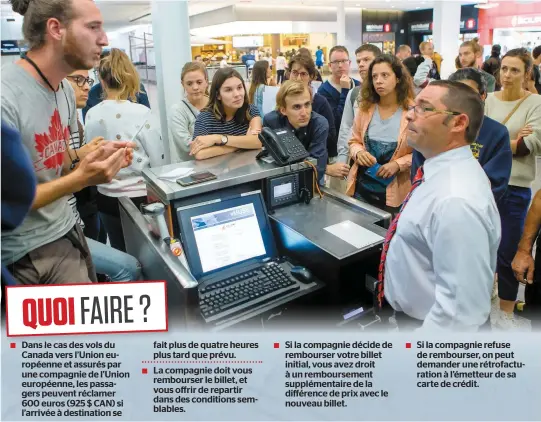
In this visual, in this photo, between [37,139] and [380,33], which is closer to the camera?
[37,139]

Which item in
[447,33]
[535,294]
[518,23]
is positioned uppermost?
[447,33]

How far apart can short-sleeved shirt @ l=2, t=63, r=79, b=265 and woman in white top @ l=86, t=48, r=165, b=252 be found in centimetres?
73

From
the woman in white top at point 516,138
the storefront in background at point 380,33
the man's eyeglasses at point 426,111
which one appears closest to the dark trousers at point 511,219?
the woman in white top at point 516,138

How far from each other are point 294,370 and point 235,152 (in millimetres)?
925

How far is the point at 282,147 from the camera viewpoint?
165 centimetres

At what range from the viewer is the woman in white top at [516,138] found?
2115mm

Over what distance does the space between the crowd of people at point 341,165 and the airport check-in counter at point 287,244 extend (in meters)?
0.10

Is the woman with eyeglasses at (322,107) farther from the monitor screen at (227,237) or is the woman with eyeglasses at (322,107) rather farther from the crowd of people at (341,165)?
the monitor screen at (227,237)

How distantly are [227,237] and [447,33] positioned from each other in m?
4.18

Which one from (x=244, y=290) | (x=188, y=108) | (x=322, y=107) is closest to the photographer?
(x=244, y=290)

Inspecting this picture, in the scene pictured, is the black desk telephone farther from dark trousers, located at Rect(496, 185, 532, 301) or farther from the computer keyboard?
dark trousers, located at Rect(496, 185, 532, 301)

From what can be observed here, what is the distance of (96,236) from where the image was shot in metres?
→ 2.12

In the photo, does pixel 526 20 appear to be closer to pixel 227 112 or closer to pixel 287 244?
pixel 227 112

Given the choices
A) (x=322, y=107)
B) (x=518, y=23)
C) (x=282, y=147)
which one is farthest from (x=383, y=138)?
(x=518, y=23)
